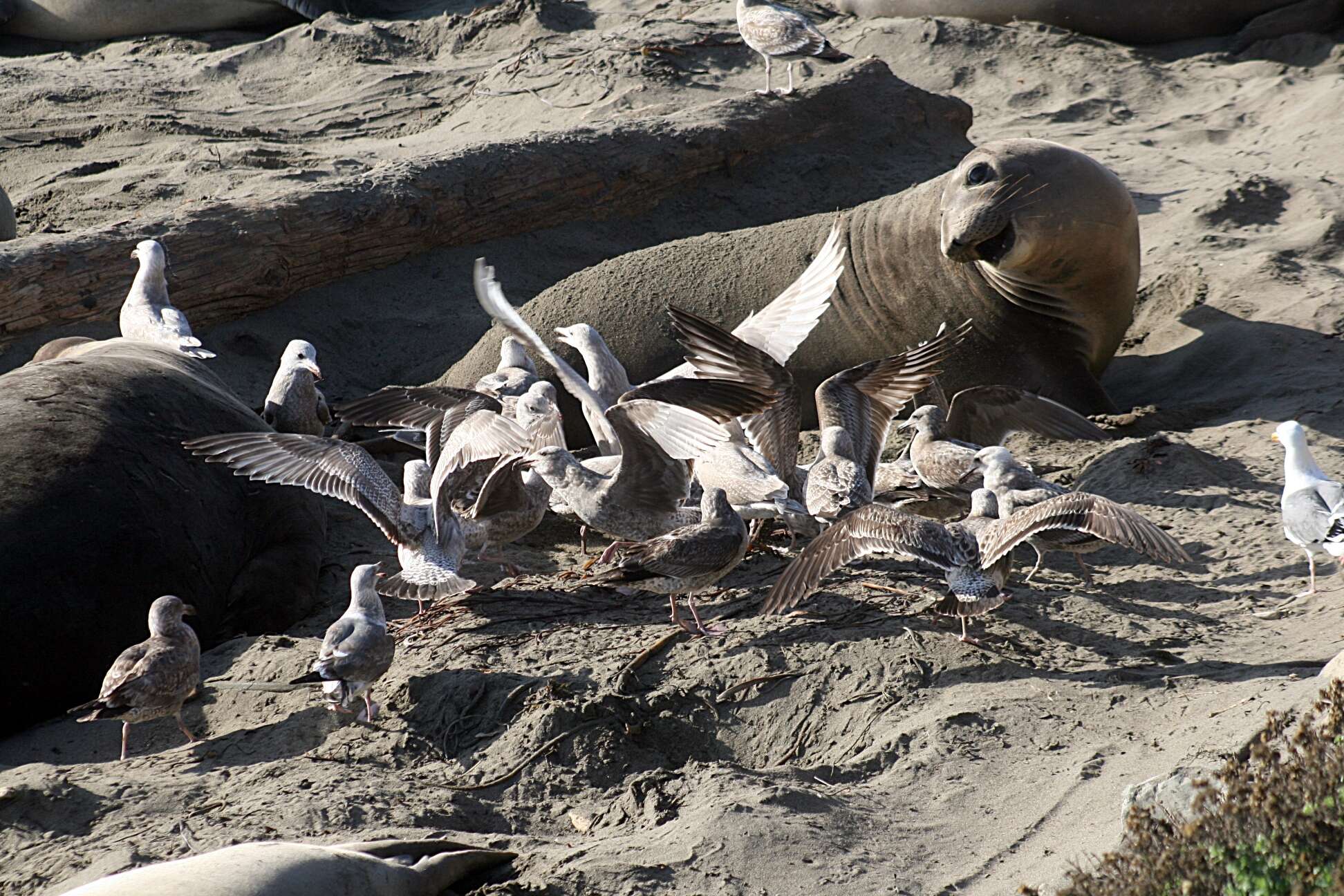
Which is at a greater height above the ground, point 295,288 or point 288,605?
point 295,288

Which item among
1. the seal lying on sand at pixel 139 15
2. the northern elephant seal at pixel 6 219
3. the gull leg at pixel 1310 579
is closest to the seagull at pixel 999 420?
the gull leg at pixel 1310 579

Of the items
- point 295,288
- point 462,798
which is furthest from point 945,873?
point 295,288

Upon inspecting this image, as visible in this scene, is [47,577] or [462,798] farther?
[47,577]

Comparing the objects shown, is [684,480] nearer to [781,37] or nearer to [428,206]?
[428,206]

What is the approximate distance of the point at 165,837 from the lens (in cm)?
365

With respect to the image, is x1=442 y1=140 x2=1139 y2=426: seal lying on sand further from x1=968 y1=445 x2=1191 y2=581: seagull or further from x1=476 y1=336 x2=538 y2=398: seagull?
x1=968 y1=445 x2=1191 y2=581: seagull

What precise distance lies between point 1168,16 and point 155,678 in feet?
35.1

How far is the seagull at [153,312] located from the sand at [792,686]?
71 centimetres

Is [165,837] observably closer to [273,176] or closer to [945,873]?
[945,873]

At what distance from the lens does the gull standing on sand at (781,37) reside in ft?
34.1

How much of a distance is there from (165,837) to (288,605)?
1.84 meters

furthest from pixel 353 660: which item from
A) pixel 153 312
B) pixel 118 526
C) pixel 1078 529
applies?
pixel 153 312

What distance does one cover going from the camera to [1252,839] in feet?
9.27

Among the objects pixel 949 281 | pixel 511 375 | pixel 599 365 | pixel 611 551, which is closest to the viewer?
pixel 611 551
